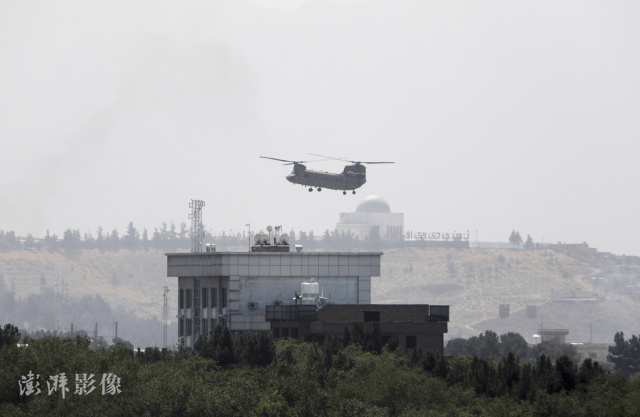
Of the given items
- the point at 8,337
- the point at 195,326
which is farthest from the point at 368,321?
the point at 8,337

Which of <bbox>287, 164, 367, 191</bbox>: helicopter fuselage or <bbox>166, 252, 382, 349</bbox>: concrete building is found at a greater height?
<bbox>287, 164, 367, 191</bbox>: helicopter fuselage

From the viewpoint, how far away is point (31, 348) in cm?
8100

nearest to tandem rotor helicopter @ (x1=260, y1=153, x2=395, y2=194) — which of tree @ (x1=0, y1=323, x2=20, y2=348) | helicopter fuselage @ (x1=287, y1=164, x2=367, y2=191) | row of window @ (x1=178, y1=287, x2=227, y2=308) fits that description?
helicopter fuselage @ (x1=287, y1=164, x2=367, y2=191)

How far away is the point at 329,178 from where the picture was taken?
183 metres

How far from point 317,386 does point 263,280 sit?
2042 inches

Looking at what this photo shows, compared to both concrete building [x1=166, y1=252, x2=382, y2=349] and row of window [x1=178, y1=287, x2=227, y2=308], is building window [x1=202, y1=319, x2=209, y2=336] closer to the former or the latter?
concrete building [x1=166, y1=252, x2=382, y2=349]

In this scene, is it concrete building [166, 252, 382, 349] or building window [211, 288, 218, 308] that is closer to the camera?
concrete building [166, 252, 382, 349]

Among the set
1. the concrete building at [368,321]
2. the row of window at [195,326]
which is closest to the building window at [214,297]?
the row of window at [195,326]

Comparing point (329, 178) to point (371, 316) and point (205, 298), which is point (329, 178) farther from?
point (371, 316)

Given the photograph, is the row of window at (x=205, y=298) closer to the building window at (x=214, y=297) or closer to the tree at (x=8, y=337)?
the building window at (x=214, y=297)

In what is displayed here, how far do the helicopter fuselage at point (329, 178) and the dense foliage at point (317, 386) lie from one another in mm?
85273

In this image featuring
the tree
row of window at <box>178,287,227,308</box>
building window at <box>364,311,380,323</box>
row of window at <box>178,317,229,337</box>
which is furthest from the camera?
row of window at <box>178,317,229,337</box>

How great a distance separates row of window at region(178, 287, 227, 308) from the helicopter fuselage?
32.8 meters

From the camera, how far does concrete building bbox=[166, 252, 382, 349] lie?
129000 mm
